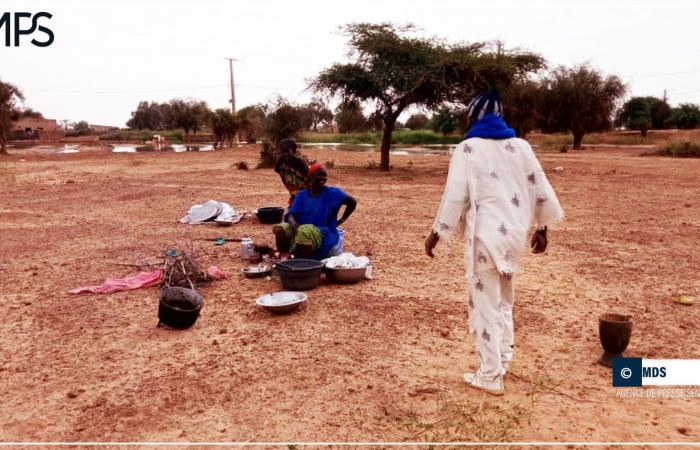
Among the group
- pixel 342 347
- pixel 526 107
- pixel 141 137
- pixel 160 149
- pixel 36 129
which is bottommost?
pixel 342 347

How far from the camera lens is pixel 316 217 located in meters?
5.95

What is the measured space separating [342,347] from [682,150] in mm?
26668

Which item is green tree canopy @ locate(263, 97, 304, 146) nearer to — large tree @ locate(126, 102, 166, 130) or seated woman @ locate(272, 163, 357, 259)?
seated woman @ locate(272, 163, 357, 259)

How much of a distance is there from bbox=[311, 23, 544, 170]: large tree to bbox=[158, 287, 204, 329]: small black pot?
1402 cm

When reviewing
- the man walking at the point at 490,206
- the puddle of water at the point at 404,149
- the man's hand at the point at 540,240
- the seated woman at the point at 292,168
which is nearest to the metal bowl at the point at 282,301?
the man walking at the point at 490,206

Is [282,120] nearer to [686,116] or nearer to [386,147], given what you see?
[386,147]

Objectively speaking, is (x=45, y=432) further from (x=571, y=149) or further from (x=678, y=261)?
(x=571, y=149)

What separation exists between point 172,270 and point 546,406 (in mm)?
3702

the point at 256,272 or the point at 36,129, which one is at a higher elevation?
the point at 36,129

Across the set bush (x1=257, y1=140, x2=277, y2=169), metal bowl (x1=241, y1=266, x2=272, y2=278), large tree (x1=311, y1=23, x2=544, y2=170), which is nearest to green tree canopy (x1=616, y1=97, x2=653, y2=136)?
large tree (x1=311, y1=23, x2=544, y2=170)

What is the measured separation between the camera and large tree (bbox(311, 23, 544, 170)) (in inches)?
717

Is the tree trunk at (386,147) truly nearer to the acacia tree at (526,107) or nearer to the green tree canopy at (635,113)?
the acacia tree at (526,107)

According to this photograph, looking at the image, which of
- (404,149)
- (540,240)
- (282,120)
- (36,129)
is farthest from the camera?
(36,129)

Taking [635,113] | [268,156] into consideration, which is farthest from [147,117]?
[268,156]
